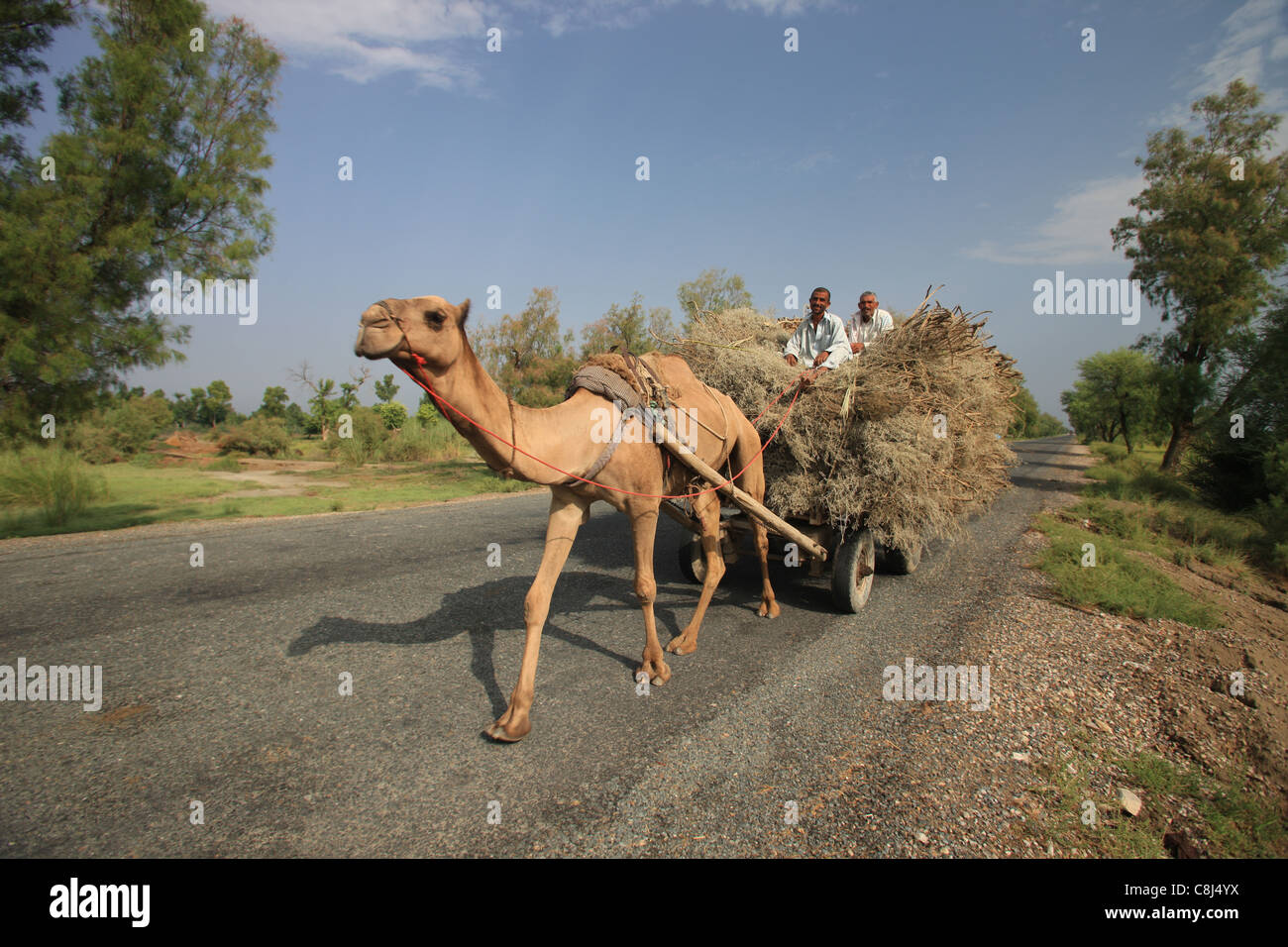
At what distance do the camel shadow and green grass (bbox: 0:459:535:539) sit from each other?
25.6 ft

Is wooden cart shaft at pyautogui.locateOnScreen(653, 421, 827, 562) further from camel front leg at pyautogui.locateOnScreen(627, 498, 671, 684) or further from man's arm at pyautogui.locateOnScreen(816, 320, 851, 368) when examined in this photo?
man's arm at pyautogui.locateOnScreen(816, 320, 851, 368)

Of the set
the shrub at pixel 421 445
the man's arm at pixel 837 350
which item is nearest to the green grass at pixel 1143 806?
the man's arm at pixel 837 350

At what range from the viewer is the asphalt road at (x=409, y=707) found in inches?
101

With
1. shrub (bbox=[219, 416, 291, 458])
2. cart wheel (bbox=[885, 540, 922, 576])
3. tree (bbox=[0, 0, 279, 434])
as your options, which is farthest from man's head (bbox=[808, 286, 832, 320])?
shrub (bbox=[219, 416, 291, 458])

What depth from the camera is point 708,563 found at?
475 centimetres

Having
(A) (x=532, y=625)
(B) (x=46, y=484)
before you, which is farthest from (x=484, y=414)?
(B) (x=46, y=484)

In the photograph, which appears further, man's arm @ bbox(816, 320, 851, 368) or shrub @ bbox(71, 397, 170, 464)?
shrub @ bbox(71, 397, 170, 464)

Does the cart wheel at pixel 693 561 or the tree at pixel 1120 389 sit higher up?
the tree at pixel 1120 389

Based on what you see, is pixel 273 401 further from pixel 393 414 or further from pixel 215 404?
pixel 393 414

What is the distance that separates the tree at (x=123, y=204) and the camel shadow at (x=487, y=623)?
7.38 metres

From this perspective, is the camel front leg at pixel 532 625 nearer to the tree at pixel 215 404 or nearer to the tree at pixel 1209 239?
the tree at pixel 1209 239

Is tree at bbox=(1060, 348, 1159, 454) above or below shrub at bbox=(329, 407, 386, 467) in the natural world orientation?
above

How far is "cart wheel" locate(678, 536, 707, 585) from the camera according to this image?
639cm
